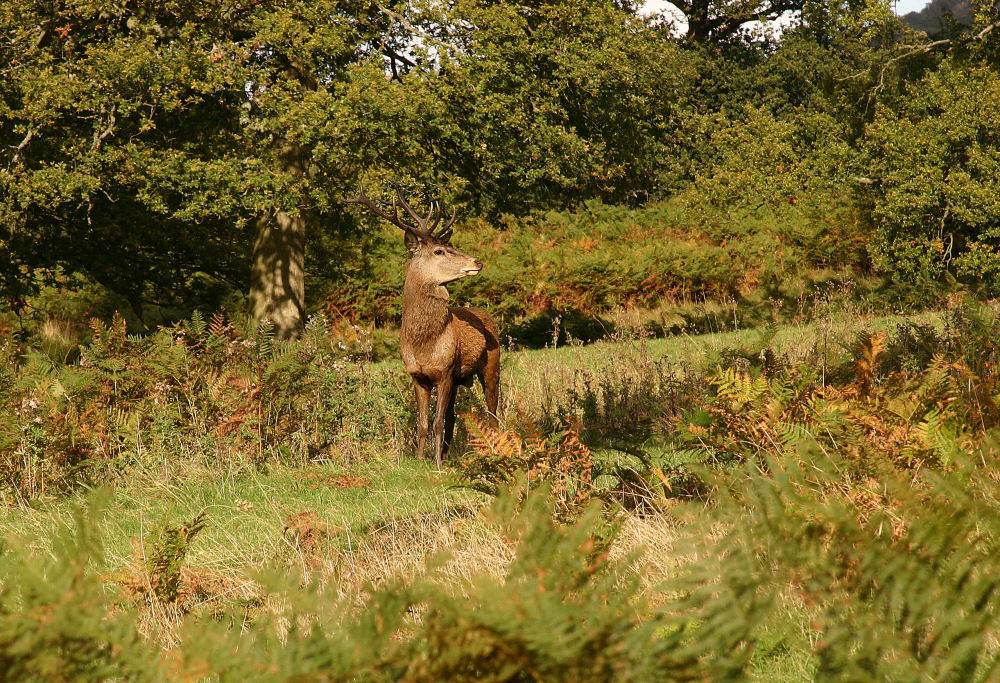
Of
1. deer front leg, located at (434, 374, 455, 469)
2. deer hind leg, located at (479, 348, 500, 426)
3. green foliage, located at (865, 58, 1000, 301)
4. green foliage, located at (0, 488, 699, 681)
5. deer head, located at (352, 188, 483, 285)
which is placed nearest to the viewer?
green foliage, located at (0, 488, 699, 681)

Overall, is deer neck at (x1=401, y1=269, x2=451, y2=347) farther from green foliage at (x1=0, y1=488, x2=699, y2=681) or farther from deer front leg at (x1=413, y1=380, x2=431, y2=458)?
green foliage at (x1=0, y1=488, x2=699, y2=681)

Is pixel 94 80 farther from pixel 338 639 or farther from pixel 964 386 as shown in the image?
pixel 338 639

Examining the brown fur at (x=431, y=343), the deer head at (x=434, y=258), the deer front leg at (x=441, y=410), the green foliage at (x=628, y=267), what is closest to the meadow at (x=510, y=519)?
the deer front leg at (x=441, y=410)

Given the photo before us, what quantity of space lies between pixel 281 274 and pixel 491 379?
7996 millimetres

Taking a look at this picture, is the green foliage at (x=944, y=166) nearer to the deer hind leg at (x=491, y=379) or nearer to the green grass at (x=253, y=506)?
the deer hind leg at (x=491, y=379)

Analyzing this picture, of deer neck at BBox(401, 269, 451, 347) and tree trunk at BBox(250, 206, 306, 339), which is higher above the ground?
deer neck at BBox(401, 269, 451, 347)

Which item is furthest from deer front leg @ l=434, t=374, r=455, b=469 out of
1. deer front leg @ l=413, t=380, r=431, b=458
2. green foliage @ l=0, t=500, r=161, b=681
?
green foliage @ l=0, t=500, r=161, b=681

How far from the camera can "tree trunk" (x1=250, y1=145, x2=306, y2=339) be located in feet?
53.5

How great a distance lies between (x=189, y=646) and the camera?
2.05 metres

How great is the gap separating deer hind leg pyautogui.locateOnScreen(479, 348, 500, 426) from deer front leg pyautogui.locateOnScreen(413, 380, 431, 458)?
68cm

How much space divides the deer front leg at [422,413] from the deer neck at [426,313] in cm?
40

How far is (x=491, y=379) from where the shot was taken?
938 cm

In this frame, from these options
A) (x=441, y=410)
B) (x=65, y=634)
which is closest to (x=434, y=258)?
(x=441, y=410)

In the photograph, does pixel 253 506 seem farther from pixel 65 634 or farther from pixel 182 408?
pixel 65 634
